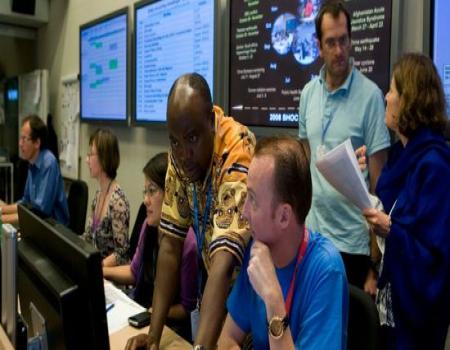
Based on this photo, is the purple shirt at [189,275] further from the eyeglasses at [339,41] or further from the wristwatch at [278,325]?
the eyeglasses at [339,41]

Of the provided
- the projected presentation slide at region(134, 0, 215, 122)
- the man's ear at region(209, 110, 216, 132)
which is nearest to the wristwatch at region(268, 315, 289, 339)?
the man's ear at region(209, 110, 216, 132)

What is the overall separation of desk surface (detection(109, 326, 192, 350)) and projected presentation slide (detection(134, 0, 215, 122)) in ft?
5.35

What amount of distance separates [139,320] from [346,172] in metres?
0.74

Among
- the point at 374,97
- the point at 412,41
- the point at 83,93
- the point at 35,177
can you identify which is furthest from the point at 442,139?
the point at 83,93

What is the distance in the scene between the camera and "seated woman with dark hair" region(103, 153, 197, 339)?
5.63ft

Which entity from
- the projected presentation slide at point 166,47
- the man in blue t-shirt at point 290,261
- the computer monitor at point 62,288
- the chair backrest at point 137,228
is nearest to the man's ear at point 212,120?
the man in blue t-shirt at point 290,261

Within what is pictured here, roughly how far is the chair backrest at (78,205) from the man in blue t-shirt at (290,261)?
2.25 m

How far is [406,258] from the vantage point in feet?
4.65

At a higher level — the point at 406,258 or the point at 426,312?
the point at 406,258

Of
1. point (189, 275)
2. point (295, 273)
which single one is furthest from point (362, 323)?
point (189, 275)

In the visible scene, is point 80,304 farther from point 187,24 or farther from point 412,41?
point 187,24

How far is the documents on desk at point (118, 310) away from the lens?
1.45m

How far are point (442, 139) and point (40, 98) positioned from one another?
4.44 m

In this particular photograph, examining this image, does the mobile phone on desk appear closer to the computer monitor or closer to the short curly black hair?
the computer monitor
